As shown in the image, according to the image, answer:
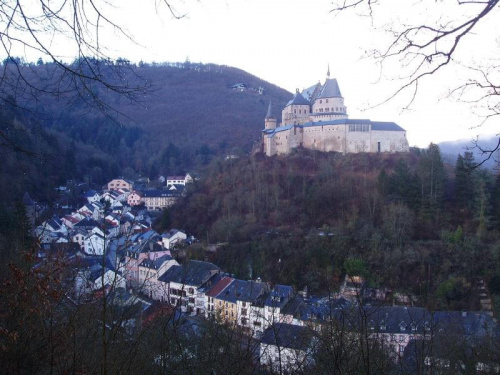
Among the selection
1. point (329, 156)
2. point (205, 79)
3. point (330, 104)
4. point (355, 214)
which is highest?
point (205, 79)

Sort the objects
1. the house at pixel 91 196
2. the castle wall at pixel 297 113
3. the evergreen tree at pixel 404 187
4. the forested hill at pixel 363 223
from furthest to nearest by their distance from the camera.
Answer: the house at pixel 91 196
the castle wall at pixel 297 113
the evergreen tree at pixel 404 187
the forested hill at pixel 363 223

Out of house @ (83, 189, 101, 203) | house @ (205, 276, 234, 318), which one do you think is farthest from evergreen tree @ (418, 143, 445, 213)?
house @ (83, 189, 101, 203)

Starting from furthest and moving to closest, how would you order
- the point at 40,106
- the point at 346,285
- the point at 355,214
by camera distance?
the point at 355,214, the point at 346,285, the point at 40,106

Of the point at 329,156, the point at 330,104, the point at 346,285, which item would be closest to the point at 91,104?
the point at 346,285

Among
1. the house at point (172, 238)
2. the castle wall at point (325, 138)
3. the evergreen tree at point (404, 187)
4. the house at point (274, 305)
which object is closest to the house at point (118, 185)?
the house at point (172, 238)

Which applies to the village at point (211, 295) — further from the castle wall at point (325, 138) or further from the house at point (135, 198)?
the castle wall at point (325, 138)

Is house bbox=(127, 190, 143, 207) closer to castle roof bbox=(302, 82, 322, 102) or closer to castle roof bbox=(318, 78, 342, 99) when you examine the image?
castle roof bbox=(302, 82, 322, 102)

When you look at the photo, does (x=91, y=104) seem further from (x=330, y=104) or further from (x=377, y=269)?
(x=330, y=104)
